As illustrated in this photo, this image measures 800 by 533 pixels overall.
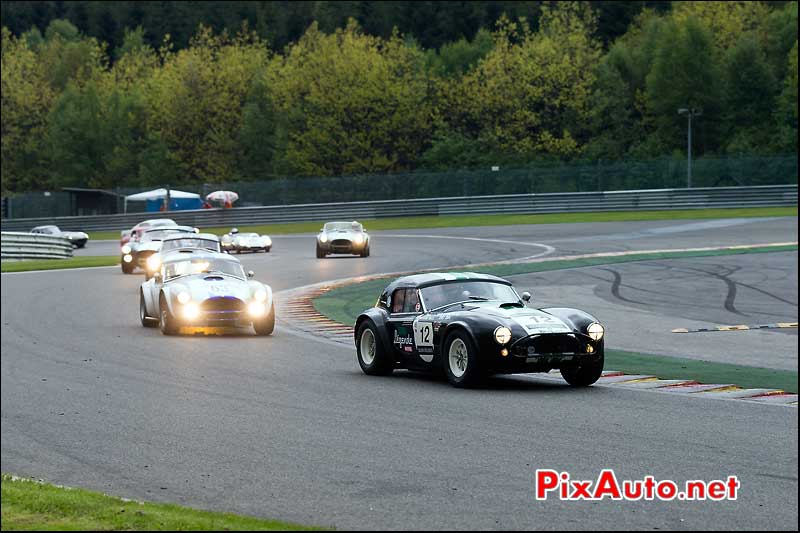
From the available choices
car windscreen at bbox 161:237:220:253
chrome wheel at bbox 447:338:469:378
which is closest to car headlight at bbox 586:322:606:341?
chrome wheel at bbox 447:338:469:378

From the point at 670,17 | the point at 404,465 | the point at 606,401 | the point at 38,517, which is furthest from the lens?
the point at 670,17

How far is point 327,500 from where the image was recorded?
8195 mm

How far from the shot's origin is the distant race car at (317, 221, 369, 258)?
41.1 metres

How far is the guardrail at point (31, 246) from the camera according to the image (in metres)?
49.9

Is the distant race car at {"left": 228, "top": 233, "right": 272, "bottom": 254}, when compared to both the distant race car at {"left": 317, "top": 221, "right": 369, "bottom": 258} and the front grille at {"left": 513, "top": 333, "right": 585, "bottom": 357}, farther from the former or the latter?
the front grille at {"left": 513, "top": 333, "right": 585, "bottom": 357}

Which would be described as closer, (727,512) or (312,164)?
(727,512)

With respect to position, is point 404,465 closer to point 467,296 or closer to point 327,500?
point 327,500

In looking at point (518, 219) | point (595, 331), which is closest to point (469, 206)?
point (518, 219)


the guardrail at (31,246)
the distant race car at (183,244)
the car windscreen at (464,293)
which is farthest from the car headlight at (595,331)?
the guardrail at (31,246)

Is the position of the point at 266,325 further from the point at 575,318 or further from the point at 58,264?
the point at 58,264

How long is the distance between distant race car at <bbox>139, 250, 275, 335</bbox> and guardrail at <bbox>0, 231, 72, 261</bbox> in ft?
103

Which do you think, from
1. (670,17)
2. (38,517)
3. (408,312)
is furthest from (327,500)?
(670,17)

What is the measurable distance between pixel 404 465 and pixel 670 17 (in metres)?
99.3

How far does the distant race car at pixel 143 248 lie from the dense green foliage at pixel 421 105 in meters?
54.4
